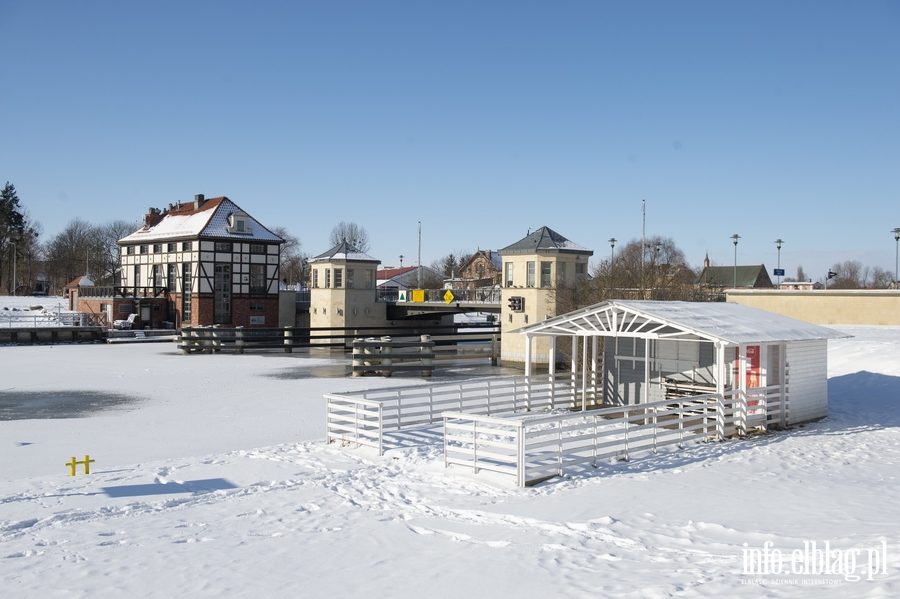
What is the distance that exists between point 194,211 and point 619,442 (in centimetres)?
4605

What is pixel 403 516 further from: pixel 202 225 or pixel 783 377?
pixel 202 225

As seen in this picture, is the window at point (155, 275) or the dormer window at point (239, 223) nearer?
the dormer window at point (239, 223)

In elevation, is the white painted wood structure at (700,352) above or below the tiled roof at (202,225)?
below

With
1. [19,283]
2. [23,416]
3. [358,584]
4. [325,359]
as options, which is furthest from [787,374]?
[19,283]

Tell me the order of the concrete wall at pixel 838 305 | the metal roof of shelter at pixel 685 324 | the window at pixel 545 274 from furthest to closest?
1. the window at pixel 545 274
2. the concrete wall at pixel 838 305
3. the metal roof of shelter at pixel 685 324

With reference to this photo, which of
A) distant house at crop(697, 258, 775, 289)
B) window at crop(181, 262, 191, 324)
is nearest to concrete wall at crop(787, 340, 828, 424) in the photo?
window at crop(181, 262, 191, 324)

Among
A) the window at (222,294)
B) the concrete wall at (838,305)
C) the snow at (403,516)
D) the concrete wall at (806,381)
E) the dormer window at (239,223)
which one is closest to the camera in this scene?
the snow at (403,516)

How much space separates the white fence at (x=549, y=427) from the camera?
38.9ft

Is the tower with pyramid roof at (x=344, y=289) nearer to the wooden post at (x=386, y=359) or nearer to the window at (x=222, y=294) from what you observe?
the window at (x=222, y=294)

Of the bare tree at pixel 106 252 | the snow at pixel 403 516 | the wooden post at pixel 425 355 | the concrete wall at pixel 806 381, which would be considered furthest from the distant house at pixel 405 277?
the snow at pixel 403 516

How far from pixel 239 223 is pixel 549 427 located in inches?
1681

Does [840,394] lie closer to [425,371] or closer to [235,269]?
[425,371]

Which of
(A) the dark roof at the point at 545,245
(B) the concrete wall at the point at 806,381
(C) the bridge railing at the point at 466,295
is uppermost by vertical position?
(A) the dark roof at the point at 545,245

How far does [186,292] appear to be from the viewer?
165 ft
